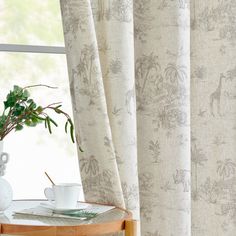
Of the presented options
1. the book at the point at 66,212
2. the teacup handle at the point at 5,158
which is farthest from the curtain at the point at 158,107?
the teacup handle at the point at 5,158

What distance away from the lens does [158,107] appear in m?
1.94

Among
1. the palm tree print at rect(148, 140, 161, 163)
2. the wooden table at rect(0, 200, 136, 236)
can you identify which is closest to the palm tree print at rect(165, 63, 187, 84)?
the palm tree print at rect(148, 140, 161, 163)

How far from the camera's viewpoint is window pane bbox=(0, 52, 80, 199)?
2424mm

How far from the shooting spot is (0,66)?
2.57 m

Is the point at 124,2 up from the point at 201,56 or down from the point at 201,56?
up

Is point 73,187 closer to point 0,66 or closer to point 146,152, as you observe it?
point 146,152

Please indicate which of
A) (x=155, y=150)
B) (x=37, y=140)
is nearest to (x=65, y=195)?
(x=155, y=150)

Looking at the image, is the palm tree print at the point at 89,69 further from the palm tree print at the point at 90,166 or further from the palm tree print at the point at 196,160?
the palm tree print at the point at 196,160

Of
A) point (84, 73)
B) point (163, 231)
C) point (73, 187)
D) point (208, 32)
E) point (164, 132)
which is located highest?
point (208, 32)

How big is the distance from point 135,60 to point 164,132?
0.30 meters

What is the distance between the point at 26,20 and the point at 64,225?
1387 millimetres

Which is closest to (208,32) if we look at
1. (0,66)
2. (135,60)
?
(135,60)

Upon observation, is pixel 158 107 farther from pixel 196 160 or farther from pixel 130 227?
pixel 130 227

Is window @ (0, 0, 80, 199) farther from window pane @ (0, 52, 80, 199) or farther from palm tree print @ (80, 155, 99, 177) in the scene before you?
palm tree print @ (80, 155, 99, 177)
